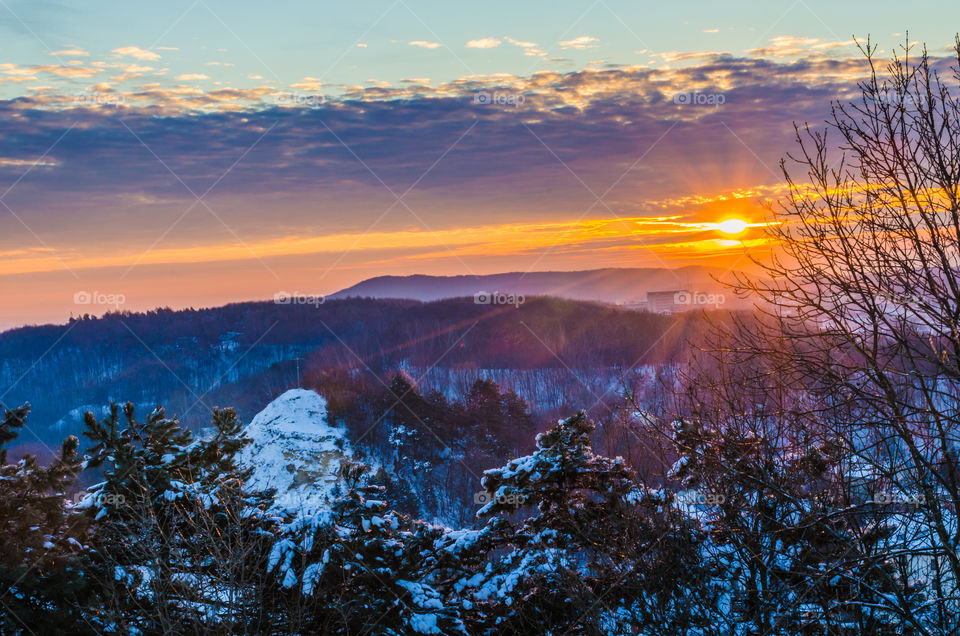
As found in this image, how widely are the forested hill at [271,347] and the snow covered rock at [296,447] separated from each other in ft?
123

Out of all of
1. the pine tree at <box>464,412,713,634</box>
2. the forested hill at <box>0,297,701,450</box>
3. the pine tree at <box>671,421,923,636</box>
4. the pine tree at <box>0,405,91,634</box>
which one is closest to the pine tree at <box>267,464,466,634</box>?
the pine tree at <box>464,412,713,634</box>

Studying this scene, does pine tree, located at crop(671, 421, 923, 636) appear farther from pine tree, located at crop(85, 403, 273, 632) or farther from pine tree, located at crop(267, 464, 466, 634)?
pine tree, located at crop(85, 403, 273, 632)

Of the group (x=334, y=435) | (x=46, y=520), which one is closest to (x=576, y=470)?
(x=46, y=520)

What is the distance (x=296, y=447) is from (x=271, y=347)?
96.5 m

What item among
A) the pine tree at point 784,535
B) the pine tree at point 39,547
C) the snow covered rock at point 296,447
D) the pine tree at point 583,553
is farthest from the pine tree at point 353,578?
the snow covered rock at point 296,447

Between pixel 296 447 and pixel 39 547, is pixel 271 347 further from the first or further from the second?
pixel 39 547

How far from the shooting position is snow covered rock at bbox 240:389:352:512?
65438mm

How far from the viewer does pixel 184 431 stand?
20.1 m

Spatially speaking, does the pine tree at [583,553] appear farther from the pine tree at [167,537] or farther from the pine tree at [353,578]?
the pine tree at [167,537]

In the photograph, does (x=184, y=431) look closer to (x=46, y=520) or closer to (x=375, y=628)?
(x=46, y=520)

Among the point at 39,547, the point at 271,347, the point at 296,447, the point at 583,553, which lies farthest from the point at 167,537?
the point at 271,347

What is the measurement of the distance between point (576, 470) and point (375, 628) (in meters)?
4.70

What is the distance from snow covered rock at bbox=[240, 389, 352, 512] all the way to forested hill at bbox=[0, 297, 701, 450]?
1477 inches

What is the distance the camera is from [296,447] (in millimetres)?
73188
